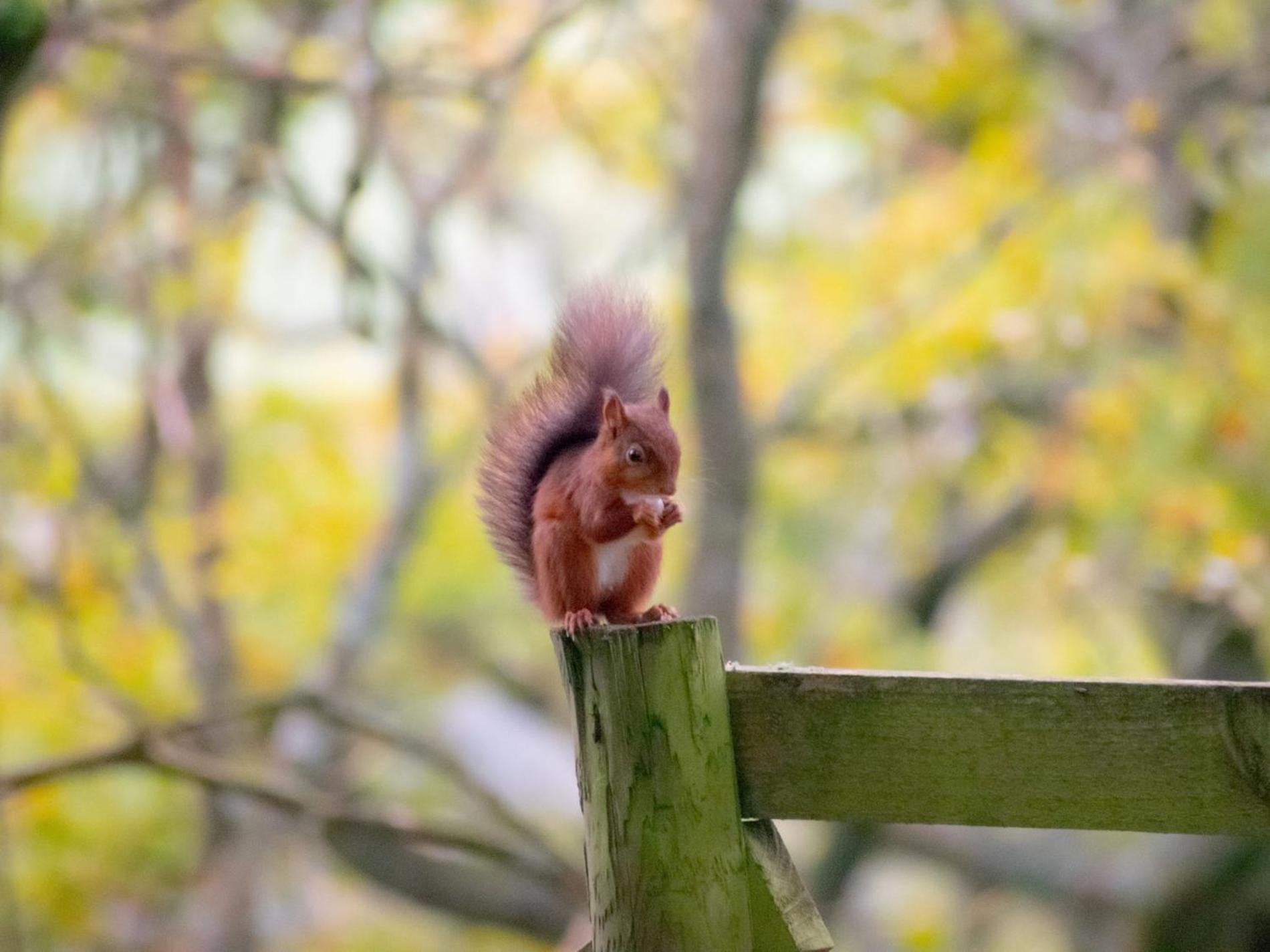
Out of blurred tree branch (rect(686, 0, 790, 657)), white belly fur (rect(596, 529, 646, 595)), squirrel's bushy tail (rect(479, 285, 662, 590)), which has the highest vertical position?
blurred tree branch (rect(686, 0, 790, 657))

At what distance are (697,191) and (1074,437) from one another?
196cm

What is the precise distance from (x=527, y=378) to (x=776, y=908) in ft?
13.0

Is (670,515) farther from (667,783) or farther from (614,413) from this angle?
(667,783)

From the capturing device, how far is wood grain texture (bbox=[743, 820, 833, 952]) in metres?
1.36

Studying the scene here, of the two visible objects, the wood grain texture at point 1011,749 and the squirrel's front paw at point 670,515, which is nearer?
the wood grain texture at point 1011,749

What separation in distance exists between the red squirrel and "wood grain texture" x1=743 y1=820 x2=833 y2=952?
1.53ft

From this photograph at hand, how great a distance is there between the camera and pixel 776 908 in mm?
1367

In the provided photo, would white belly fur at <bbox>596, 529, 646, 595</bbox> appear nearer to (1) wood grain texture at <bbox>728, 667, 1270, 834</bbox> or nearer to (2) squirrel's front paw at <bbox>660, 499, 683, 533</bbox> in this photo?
(2) squirrel's front paw at <bbox>660, 499, 683, 533</bbox>

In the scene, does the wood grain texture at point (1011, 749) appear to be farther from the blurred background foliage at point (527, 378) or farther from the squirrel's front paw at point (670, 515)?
the blurred background foliage at point (527, 378)

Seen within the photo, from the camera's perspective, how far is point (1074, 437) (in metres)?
5.47

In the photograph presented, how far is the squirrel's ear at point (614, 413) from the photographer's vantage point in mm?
1951

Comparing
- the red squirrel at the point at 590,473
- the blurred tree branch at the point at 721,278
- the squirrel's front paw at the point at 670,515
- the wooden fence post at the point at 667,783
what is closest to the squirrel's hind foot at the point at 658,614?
the red squirrel at the point at 590,473

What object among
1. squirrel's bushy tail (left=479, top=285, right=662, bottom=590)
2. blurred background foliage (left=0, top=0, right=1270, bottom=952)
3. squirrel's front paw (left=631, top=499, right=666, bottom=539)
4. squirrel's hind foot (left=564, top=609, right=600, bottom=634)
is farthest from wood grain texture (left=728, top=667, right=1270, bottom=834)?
blurred background foliage (left=0, top=0, right=1270, bottom=952)

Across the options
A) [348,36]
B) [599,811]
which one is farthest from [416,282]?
[599,811]
